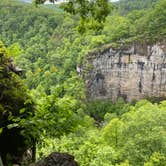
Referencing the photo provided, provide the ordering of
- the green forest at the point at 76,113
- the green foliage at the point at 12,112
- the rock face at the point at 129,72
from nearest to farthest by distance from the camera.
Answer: the green forest at the point at 76,113
the green foliage at the point at 12,112
the rock face at the point at 129,72

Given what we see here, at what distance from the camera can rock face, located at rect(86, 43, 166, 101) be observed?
7888 centimetres

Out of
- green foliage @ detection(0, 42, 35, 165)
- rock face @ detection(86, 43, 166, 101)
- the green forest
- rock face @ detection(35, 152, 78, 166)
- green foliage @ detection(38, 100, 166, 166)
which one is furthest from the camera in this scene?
rock face @ detection(86, 43, 166, 101)

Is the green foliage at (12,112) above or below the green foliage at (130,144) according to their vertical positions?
above

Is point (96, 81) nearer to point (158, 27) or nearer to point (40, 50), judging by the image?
point (158, 27)

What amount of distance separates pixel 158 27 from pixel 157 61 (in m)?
11.2

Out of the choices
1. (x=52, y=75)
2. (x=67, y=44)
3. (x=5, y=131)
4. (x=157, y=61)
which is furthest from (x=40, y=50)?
(x=5, y=131)

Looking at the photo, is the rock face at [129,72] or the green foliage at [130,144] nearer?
the green foliage at [130,144]

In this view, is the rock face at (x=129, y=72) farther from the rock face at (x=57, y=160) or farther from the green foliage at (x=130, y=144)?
the rock face at (x=57, y=160)

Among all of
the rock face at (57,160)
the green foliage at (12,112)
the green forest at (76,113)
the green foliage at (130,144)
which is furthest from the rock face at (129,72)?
the rock face at (57,160)

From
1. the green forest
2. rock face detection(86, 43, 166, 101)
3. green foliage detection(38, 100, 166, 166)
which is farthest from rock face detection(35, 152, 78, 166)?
rock face detection(86, 43, 166, 101)

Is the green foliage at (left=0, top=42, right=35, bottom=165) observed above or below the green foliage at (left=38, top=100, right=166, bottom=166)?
above

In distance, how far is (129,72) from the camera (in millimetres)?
81375

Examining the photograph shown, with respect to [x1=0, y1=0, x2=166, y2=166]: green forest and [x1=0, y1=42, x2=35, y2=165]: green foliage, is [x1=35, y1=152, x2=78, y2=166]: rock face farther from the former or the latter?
[x1=0, y1=42, x2=35, y2=165]: green foliage

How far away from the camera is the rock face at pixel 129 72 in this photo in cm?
7888
